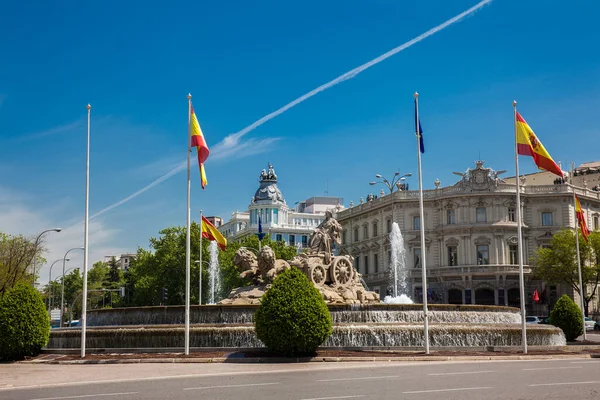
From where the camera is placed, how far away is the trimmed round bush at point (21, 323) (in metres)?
23.8

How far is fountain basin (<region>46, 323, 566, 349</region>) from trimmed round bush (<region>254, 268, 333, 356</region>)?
237 centimetres

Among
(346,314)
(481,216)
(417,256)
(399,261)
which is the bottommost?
(346,314)

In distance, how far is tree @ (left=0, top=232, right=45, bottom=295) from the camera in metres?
54.3

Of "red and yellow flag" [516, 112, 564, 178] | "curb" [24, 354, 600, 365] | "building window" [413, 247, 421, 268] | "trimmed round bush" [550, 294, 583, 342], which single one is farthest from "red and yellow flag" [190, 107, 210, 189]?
"building window" [413, 247, 421, 268]

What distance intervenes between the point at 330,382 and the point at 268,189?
3992 inches

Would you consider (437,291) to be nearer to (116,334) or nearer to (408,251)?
(408,251)

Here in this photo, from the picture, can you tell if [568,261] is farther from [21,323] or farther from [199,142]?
[21,323]

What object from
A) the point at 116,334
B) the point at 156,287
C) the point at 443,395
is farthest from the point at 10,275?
the point at 443,395

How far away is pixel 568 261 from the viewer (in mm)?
65750

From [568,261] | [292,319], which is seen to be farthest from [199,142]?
[568,261]

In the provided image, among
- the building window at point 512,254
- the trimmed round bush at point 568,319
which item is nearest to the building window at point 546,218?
the building window at point 512,254

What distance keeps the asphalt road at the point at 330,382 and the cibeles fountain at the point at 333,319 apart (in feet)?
11.5

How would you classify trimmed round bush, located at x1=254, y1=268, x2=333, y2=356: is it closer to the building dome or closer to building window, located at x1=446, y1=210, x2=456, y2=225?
building window, located at x1=446, y1=210, x2=456, y2=225

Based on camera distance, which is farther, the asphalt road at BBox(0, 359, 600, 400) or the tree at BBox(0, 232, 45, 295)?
the tree at BBox(0, 232, 45, 295)
